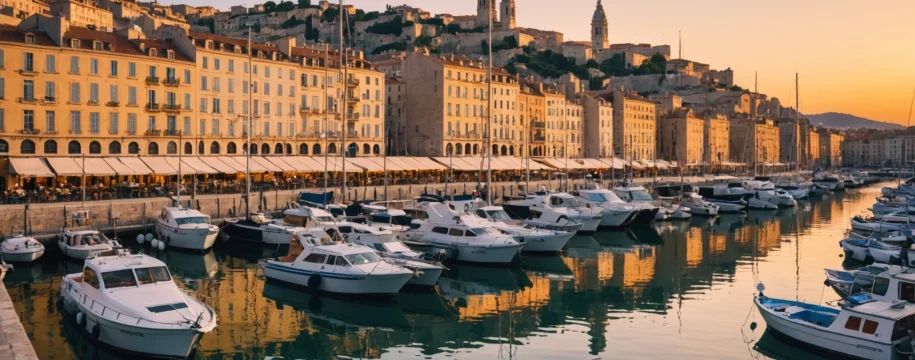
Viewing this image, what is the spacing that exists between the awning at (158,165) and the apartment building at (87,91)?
17.1 ft

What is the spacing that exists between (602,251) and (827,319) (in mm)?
17507

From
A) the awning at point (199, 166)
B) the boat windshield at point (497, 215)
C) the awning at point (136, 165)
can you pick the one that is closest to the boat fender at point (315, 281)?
the boat windshield at point (497, 215)

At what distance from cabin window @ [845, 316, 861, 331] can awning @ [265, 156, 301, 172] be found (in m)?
37.6

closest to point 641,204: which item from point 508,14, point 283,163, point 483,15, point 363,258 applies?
point 283,163

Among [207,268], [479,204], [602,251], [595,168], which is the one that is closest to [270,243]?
[207,268]

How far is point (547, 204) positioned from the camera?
4406cm

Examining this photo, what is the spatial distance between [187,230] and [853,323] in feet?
84.5

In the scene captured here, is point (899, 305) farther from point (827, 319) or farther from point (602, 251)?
point (602, 251)

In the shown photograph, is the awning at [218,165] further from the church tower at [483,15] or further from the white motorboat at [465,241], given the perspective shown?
the church tower at [483,15]

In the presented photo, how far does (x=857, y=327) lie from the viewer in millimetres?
18266

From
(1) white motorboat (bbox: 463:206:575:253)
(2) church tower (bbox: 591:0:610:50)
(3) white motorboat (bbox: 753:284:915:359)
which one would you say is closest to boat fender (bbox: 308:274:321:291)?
(1) white motorboat (bbox: 463:206:575:253)

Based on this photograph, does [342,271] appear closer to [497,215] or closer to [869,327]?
[497,215]

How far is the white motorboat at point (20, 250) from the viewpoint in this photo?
2964 cm

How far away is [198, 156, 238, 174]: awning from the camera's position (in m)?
47.4
